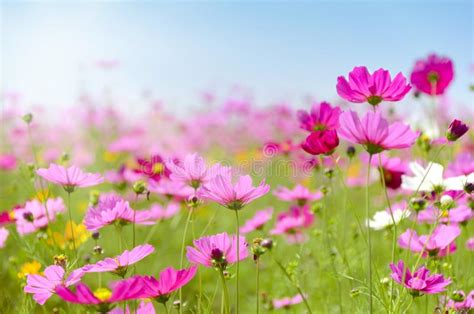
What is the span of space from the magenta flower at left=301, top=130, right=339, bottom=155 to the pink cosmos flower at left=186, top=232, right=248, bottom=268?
0.19 m

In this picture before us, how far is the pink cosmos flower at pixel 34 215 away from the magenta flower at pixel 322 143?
66cm

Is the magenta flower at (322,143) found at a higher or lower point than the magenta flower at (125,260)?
higher

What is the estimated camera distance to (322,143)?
35.5 inches

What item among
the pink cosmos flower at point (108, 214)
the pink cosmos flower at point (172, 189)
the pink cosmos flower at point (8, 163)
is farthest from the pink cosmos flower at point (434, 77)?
the pink cosmos flower at point (8, 163)

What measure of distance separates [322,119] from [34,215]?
704mm

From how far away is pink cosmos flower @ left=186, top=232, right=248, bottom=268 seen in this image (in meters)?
0.81

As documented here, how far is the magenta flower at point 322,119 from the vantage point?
1152 mm

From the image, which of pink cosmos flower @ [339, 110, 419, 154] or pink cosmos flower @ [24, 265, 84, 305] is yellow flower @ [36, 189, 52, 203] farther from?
pink cosmos flower @ [339, 110, 419, 154]

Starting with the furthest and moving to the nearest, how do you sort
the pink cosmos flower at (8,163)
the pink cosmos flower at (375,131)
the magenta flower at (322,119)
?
the pink cosmos flower at (8,163), the magenta flower at (322,119), the pink cosmos flower at (375,131)

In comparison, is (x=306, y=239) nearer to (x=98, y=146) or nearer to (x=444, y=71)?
(x=444, y=71)

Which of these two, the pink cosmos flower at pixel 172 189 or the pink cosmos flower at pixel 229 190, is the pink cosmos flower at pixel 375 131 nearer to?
the pink cosmos flower at pixel 229 190

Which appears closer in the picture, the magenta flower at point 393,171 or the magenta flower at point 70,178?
the magenta flower at point 70,178

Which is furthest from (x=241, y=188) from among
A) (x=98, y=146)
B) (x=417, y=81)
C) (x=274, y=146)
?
(x=98, y=146)

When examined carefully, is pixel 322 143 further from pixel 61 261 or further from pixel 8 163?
pixel 8 163
